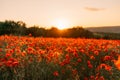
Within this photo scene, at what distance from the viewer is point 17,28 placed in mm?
30578

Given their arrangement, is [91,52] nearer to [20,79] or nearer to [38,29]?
[20,79]

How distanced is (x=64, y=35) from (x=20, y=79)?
23413 millimetres

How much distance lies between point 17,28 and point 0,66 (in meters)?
23.5

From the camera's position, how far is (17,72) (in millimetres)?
6957

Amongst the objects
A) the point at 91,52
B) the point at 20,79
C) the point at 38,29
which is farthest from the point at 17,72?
the point at 38,29

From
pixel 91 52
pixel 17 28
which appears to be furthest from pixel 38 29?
pixel 91 52

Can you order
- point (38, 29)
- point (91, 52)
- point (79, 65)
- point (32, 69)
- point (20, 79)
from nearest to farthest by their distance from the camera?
point (20, 79), point (32, 69), point (79, 65), point (91, 52), point (38, 29)

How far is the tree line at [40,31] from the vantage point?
98.1ft

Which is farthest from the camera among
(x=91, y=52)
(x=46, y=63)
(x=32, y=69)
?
(x=91, y=52)

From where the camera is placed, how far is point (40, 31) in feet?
97.2

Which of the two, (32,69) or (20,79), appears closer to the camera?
(20,79)

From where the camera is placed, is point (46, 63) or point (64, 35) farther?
point (64, 35)

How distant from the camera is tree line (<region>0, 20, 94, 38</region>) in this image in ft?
98.1

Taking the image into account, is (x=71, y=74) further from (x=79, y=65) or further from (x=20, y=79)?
(x=20, y=79)
